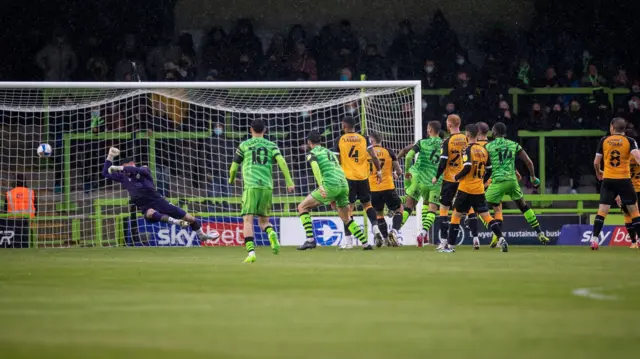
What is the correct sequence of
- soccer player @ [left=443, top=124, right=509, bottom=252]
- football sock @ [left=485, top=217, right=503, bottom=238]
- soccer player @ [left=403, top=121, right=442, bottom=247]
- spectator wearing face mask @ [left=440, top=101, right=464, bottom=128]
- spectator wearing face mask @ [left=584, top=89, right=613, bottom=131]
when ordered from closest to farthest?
soccer player @ [left=443, top=124, right=509, bottom=252]
football sock @ [left=485, top=217, right=503, bottom=238]
soccer player @ [left=403, top=121, right=442, bottom=247]
spectator wearing face mask @ [left=440, top=101, right=464, bottom=128]
spectator wearing face mask @ [left=584, top=89, right=613, bottom=131]

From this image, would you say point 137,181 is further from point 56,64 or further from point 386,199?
point 56,64

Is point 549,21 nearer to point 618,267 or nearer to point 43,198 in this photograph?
point 43,198

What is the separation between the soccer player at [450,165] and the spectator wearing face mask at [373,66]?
7.51 meters

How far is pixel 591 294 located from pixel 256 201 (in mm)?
6319

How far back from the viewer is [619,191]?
16.4 m

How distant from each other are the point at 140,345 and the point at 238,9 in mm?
20899

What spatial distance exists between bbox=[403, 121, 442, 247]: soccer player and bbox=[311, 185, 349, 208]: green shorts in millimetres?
1796

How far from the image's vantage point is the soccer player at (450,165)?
622 inches

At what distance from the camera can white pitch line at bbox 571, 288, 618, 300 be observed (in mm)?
8102

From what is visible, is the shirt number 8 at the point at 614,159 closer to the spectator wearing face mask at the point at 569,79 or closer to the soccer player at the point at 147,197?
the soccer player at the point at 147,197

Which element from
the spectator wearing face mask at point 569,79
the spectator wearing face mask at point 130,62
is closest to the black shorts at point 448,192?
the spectator wearing face mask at point 569,79

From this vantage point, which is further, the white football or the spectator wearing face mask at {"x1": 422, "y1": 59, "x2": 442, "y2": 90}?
the spectator wearing face mask at {"x1": 422, "y1": 59, "x2": 442, "y2": 90}

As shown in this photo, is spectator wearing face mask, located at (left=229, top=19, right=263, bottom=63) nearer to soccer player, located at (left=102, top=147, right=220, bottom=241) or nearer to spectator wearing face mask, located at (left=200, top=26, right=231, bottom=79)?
spectator wearing face mask, located at (left=200, top=26, right=231, bottom=79)

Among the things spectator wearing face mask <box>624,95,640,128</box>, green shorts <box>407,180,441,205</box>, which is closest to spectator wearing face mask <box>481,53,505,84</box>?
spectator wearing face mask <box>624,95,640,128</box>
